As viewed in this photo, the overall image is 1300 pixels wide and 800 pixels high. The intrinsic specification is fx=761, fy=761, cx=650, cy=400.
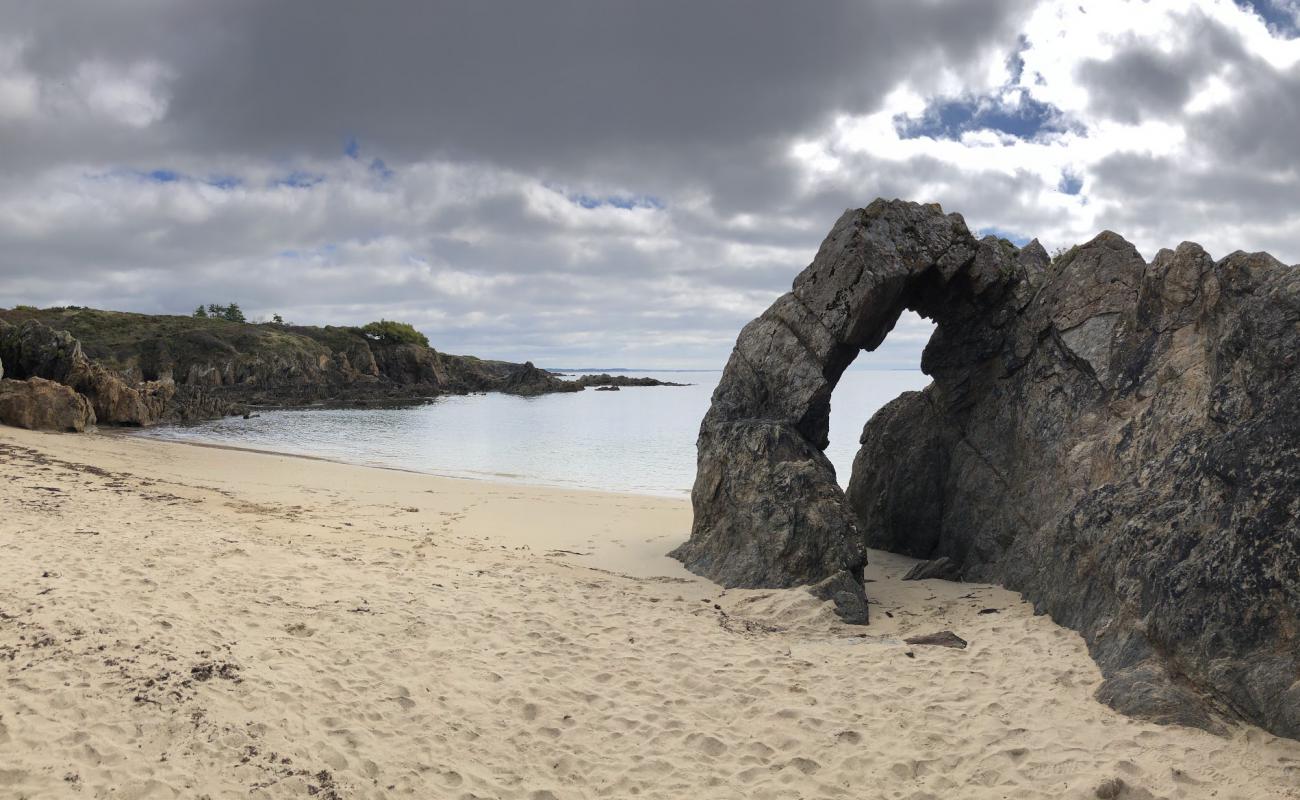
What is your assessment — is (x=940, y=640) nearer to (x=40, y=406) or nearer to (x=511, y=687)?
(x=511, y=687)

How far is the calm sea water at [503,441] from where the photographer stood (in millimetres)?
28547

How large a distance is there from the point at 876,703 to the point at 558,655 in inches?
131

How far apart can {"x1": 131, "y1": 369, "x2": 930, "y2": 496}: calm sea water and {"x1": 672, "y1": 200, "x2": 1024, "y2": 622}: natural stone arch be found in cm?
1184

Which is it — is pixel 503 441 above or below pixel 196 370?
below

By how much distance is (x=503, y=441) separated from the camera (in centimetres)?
4019

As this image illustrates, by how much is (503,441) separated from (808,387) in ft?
98.0

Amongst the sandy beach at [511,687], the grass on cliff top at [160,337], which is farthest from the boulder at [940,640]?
the grass on cliff top at [160,337]

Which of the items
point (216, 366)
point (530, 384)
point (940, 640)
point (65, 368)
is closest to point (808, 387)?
point (940, 640)

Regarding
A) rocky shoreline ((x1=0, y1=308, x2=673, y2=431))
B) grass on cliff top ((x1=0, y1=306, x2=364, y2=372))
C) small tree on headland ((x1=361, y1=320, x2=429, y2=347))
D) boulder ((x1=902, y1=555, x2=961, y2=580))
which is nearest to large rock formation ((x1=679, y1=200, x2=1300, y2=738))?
boulder ((x1=902, y1=555, x2=961, y2=580))

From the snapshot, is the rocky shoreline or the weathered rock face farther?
the rocky shoreline

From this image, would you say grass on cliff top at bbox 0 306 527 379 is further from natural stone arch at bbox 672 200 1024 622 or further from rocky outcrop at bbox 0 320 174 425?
natural stone arch at bbox 672 200 1024 622

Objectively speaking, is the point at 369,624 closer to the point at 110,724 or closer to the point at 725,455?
the point at 110,724

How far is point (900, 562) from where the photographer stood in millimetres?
13430

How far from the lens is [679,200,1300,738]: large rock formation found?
254 inches
